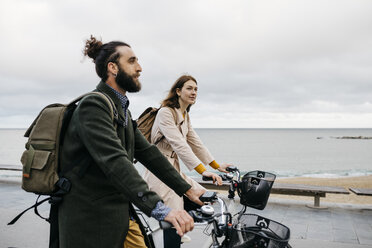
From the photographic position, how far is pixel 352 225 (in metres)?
5.74

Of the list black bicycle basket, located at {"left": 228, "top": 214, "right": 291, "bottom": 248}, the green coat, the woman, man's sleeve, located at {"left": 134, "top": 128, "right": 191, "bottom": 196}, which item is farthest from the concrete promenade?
the green coat

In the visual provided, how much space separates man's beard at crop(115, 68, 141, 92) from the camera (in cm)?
194

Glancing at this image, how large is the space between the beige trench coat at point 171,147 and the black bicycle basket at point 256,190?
52cm

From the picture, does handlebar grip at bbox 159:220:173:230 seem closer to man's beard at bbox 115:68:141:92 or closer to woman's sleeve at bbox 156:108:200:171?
man's beard at bbox 115:68:141:92

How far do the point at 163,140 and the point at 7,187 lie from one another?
8150 mm

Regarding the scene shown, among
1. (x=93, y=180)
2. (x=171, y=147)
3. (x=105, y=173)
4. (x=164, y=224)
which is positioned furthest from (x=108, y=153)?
(x=171, y=147)

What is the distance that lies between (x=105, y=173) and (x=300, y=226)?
16.6 feet

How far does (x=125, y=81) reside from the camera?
194cm

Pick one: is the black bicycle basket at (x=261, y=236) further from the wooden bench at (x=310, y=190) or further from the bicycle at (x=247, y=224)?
the wooden bench at (x=310, y=190)

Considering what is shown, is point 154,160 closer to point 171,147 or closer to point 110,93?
point 110,93

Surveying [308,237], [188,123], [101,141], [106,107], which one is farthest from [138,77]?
[308,237]

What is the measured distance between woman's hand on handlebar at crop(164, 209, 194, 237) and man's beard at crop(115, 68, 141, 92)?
836 millimetres

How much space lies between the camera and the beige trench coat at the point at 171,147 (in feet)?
10.3

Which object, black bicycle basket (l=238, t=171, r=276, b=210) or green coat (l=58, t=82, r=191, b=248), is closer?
green coat (l=58, t=82, r=191, b=248)
